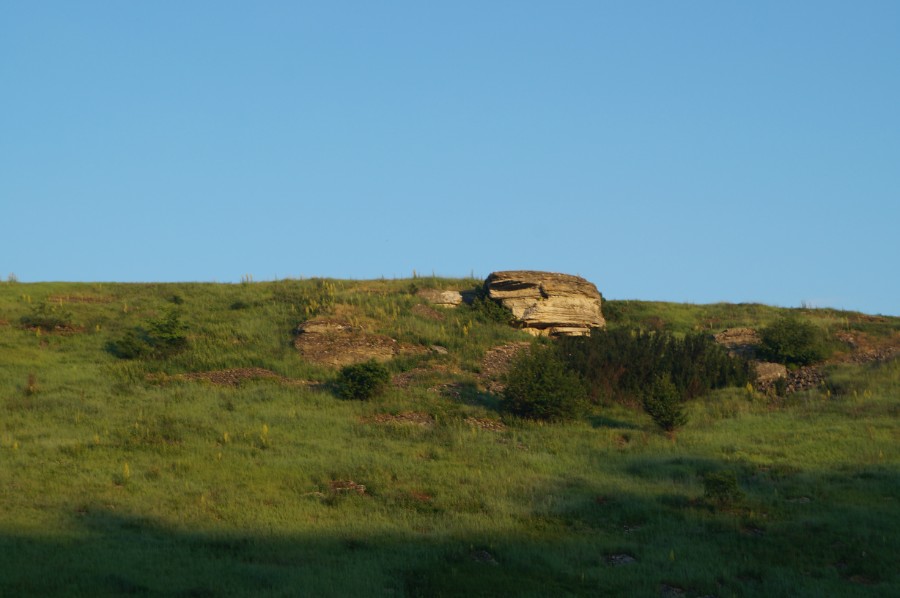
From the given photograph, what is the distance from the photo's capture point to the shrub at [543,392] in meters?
26.2

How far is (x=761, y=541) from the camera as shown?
16.8 m

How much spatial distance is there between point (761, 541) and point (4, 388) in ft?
69.6

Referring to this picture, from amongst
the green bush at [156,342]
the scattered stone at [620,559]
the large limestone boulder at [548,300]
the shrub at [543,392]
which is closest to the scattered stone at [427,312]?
the large limestone boulder at [548,300]

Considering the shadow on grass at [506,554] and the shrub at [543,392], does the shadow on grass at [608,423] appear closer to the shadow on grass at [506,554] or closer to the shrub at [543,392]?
the shrub at [543,392]

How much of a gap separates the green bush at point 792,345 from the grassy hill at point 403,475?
1122 millimetres

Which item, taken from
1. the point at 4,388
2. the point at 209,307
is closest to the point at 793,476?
the point at 4,388

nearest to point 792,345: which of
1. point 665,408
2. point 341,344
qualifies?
point 665,408

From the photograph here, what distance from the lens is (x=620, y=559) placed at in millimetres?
16141

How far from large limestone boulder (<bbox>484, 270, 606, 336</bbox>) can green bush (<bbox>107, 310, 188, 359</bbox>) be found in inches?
497

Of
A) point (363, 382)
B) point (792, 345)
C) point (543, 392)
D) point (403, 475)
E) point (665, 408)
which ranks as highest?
point (792, 345)

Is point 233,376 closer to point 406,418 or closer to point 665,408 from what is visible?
point 406,418

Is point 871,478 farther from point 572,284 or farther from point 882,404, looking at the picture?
point 572,284

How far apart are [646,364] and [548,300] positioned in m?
8.00

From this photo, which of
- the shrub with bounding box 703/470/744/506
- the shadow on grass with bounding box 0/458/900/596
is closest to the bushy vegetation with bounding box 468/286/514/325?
the shadow on grass with bounding box 0/458/900/596
